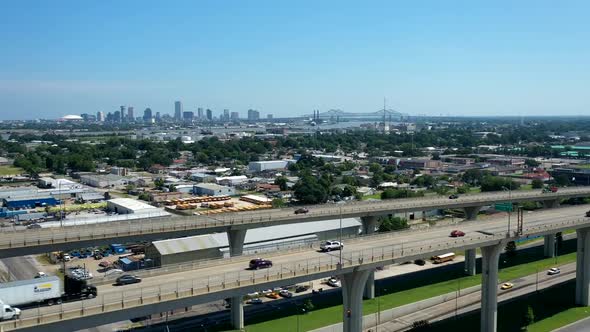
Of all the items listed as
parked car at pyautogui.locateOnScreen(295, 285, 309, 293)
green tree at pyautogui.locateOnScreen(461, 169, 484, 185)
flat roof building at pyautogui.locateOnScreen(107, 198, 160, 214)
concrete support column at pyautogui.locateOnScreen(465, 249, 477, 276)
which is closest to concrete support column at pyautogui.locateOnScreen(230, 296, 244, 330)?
parked car at pyautogui.locateOnScreen(295, 285, 309, 293)

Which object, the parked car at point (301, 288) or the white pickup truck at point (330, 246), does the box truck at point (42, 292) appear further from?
the parked car at point (301, 288)

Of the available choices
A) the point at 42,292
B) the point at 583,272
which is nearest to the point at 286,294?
the point at 42,292

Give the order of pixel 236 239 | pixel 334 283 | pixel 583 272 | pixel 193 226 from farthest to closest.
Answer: pixel 334 283, pixel 583 272, pixel 236 239, pixel 193 226

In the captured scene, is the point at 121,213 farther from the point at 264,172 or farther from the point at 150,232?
the point at 264,172

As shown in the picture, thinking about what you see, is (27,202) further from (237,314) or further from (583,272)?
(583,272)

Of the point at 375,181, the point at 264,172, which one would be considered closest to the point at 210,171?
the point at 264,172

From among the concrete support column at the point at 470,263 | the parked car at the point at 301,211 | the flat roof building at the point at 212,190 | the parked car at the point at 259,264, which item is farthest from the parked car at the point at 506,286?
the flat roof building at the point at 212,190
